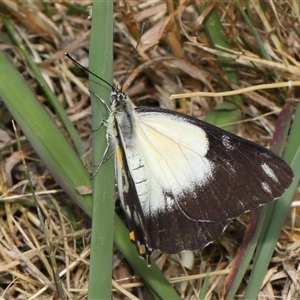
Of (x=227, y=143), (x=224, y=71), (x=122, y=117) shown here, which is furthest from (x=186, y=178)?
(x=224, y=71)

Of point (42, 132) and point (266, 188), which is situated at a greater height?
point (42, 132)

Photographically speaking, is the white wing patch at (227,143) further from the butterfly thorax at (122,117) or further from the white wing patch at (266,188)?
the butterfly thorax at (122,117)

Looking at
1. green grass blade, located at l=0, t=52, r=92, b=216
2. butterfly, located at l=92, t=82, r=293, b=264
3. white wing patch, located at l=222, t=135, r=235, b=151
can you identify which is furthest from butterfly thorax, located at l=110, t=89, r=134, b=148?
white wing patch, located at l=222, t=135, r=235, b=151

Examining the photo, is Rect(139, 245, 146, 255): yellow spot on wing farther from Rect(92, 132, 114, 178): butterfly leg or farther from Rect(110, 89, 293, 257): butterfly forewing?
Rect(92, 132, 114, 178): butterfly leg

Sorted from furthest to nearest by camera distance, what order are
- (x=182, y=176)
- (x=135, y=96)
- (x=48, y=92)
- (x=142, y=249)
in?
(x=135, y=96) < (x=48, y=92) < (x=182, y=176) < (x=142, y=249)

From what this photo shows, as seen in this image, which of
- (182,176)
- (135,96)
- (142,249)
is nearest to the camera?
(142,249)

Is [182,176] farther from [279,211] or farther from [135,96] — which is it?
[135,96]

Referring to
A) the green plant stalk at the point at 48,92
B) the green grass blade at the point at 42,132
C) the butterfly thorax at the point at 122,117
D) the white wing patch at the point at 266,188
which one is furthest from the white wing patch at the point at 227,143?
the green plant stalk at the point at 48,92
